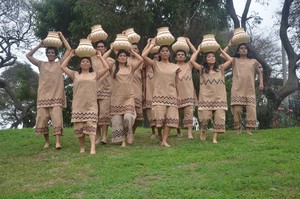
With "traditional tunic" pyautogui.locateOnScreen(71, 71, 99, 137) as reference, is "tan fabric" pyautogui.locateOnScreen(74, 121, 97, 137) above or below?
below

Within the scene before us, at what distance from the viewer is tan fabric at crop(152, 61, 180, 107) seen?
883 centimetres

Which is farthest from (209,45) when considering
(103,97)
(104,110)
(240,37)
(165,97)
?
(104,110)

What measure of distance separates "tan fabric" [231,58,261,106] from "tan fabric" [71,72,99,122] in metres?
3.53

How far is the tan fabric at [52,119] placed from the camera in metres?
8.83

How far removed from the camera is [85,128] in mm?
8281

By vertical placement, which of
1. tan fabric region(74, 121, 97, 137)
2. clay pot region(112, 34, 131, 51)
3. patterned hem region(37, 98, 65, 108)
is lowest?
tan fabric region(74, 121, 97, 137)

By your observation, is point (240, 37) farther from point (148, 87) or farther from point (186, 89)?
point (148, 87)

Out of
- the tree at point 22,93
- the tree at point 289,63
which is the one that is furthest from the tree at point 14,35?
the tree at point 289,63

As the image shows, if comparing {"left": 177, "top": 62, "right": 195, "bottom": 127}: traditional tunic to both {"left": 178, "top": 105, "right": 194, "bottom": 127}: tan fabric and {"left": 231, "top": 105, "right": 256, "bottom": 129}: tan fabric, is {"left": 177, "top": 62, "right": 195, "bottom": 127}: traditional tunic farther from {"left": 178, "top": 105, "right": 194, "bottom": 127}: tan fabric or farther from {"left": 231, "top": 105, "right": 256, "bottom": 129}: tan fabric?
{"left": 231, "top": 105, "right": 256, "bottom": 129}: tan fabric

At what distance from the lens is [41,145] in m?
9.88

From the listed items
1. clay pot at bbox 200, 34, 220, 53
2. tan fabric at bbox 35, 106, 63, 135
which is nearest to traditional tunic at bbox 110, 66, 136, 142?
tan fabric at bbox 35, 106, 63, 135

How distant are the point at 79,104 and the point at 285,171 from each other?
4063 mm

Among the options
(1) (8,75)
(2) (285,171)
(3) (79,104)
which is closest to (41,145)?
(3) (79,104)

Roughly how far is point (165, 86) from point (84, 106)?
1745 mm
